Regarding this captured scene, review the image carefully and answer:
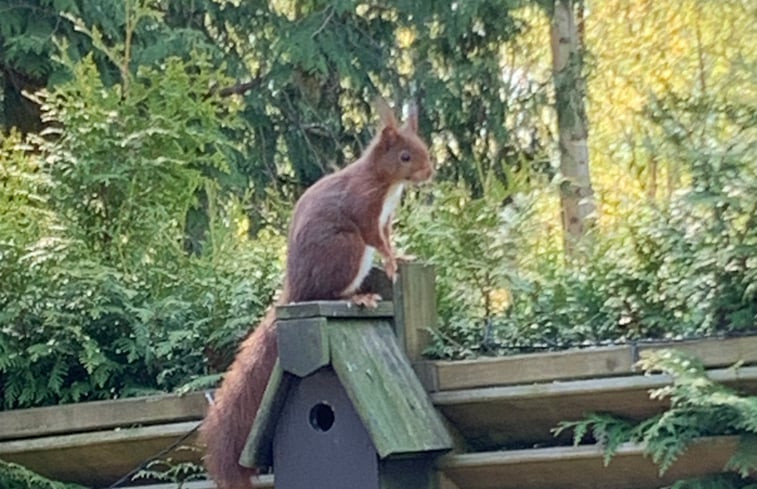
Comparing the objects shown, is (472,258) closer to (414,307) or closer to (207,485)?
(414,307)

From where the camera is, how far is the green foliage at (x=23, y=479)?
3.43 m

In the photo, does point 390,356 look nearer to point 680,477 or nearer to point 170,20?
point 680,477

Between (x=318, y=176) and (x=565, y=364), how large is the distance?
10.8ft

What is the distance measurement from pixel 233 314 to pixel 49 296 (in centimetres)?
51

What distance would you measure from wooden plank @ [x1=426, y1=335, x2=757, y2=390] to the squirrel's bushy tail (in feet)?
1.06

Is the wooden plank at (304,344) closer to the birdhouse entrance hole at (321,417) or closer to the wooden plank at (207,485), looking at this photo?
the birdhouse entrance hole at (321,417)

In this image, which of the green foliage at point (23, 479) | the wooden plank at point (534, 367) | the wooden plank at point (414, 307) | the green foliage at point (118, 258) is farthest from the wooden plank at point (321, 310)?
the green foliage at point (23, 479)

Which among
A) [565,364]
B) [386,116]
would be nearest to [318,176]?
[386,116]

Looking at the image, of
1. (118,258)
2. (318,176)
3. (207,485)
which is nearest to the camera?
(207,485)

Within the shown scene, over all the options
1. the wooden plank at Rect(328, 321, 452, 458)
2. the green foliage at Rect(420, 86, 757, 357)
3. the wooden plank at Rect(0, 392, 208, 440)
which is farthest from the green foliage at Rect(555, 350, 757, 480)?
the wooden plank at Rect(0, 392, 208, 440)

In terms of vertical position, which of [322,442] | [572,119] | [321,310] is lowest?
[322,442]

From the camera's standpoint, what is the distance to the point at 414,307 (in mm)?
2926

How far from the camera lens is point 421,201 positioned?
11.4 ft

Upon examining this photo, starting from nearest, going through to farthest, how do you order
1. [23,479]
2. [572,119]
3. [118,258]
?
[23,479], [118,258], [572,119]
